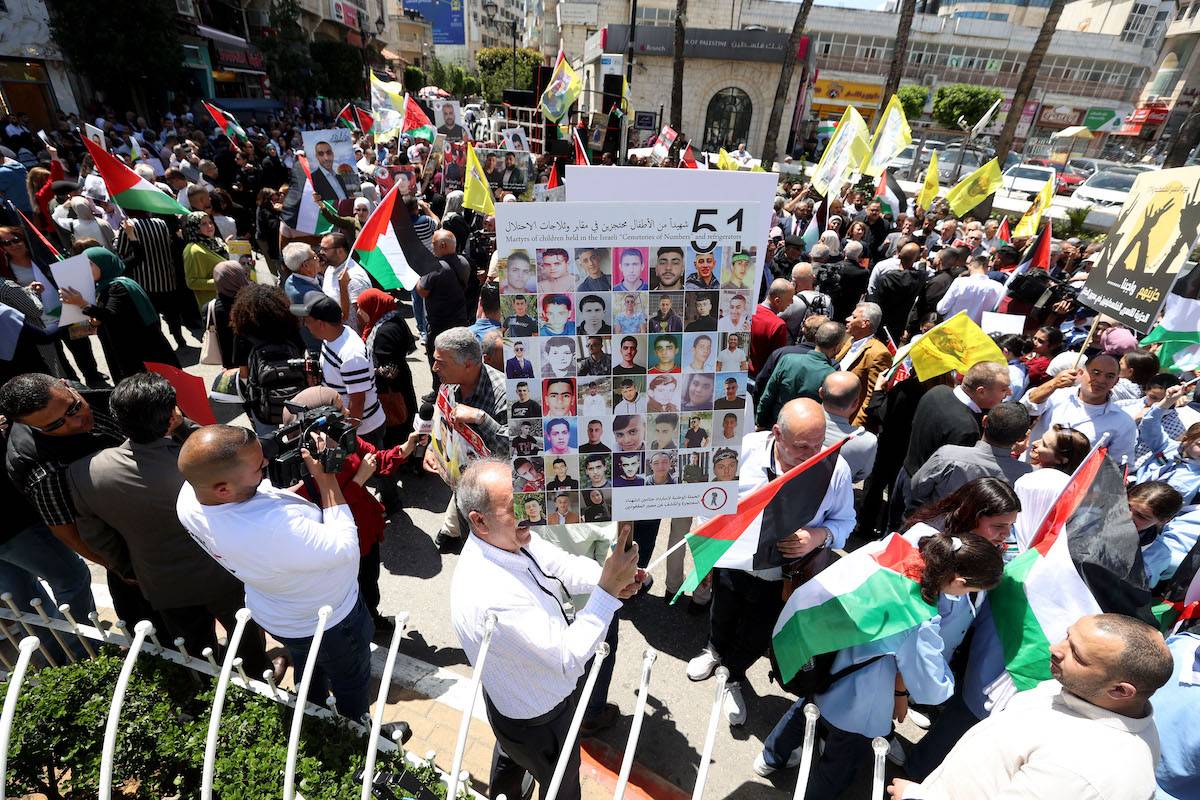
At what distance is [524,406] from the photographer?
1941mm

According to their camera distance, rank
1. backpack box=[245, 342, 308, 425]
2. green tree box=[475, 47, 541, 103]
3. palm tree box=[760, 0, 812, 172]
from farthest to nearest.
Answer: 1. green tree box=[475, 47, 541, 103]
2. palm tree box=[760, 0, 812, 172]
3. backpack box=[245, 342, 308, 425]

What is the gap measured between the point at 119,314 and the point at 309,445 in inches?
175

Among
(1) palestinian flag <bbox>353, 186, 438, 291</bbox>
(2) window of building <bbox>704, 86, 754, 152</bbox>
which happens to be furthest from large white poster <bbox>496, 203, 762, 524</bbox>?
(2) window of building <bbox>704, 86, 754, 152</bbox>

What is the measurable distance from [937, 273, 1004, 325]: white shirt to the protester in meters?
5.65

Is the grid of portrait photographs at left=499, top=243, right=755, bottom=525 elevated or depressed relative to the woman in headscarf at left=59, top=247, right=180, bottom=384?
elevated

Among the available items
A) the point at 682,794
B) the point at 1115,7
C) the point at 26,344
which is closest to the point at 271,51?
the point at 26,344

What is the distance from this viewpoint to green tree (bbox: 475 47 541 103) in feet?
179

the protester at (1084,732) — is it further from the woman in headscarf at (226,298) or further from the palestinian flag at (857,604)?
the woman in headscarf at (226,298)

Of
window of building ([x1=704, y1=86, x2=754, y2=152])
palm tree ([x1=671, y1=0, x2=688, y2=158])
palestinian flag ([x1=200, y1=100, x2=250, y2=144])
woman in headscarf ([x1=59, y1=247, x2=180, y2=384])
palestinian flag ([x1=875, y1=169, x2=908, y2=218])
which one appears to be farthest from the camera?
window of building ([x1=704, y1=86, x2=754, y2=152])

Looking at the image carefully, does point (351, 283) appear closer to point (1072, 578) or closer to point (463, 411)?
point (463, 411)

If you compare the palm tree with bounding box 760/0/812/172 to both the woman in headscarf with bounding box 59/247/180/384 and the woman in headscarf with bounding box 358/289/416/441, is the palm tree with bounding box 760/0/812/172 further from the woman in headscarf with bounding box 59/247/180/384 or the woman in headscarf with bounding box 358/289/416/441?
the woman in headscarf with bounding box 59/247/180/384

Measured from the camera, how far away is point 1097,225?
56.7ft

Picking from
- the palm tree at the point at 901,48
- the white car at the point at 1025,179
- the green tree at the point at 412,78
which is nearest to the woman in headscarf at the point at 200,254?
the palm tree at the point at 901,48

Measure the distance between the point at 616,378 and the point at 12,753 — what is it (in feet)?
8.27
